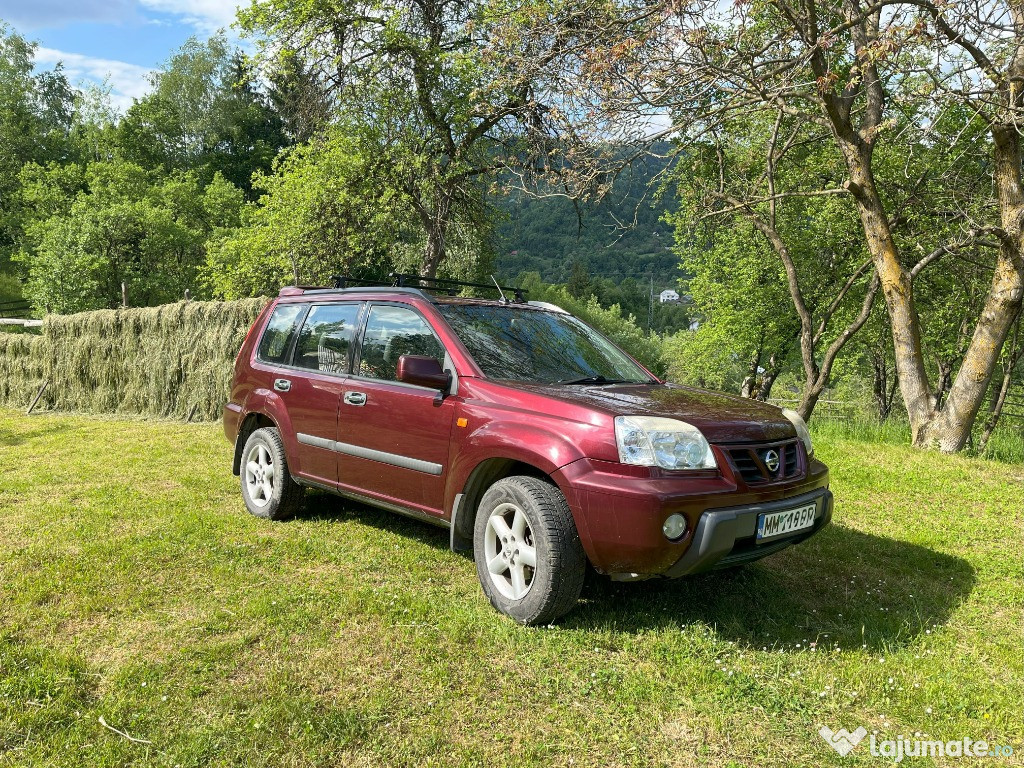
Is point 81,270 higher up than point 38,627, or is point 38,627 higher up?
point 81,270

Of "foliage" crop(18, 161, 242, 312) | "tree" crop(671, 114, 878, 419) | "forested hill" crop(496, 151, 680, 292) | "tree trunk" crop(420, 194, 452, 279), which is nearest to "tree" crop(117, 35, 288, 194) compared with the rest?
"foliage" crop(18, 161, 242, 312)

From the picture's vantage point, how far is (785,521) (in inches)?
147

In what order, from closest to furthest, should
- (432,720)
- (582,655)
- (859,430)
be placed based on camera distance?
(432,720) → (582,655) → (859,430)

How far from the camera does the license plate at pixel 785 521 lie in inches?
141

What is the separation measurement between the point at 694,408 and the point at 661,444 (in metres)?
0.54

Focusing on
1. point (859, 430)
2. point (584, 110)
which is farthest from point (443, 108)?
point (859, 430)

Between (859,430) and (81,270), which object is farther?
(81,270)

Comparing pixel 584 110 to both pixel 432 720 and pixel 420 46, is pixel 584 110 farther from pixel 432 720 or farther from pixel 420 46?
pixel 432 720

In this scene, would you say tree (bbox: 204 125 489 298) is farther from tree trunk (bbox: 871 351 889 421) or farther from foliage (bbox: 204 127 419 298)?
Result: tree trunk (bbox: 871 351 889 421)

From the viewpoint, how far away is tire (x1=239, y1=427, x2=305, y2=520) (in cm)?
570

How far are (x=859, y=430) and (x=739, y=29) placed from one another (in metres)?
6.00

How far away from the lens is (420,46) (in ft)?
46.5

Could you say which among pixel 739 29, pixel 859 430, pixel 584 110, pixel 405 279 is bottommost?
pixel 859 430

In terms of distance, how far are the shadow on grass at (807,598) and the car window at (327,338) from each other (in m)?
1.40
